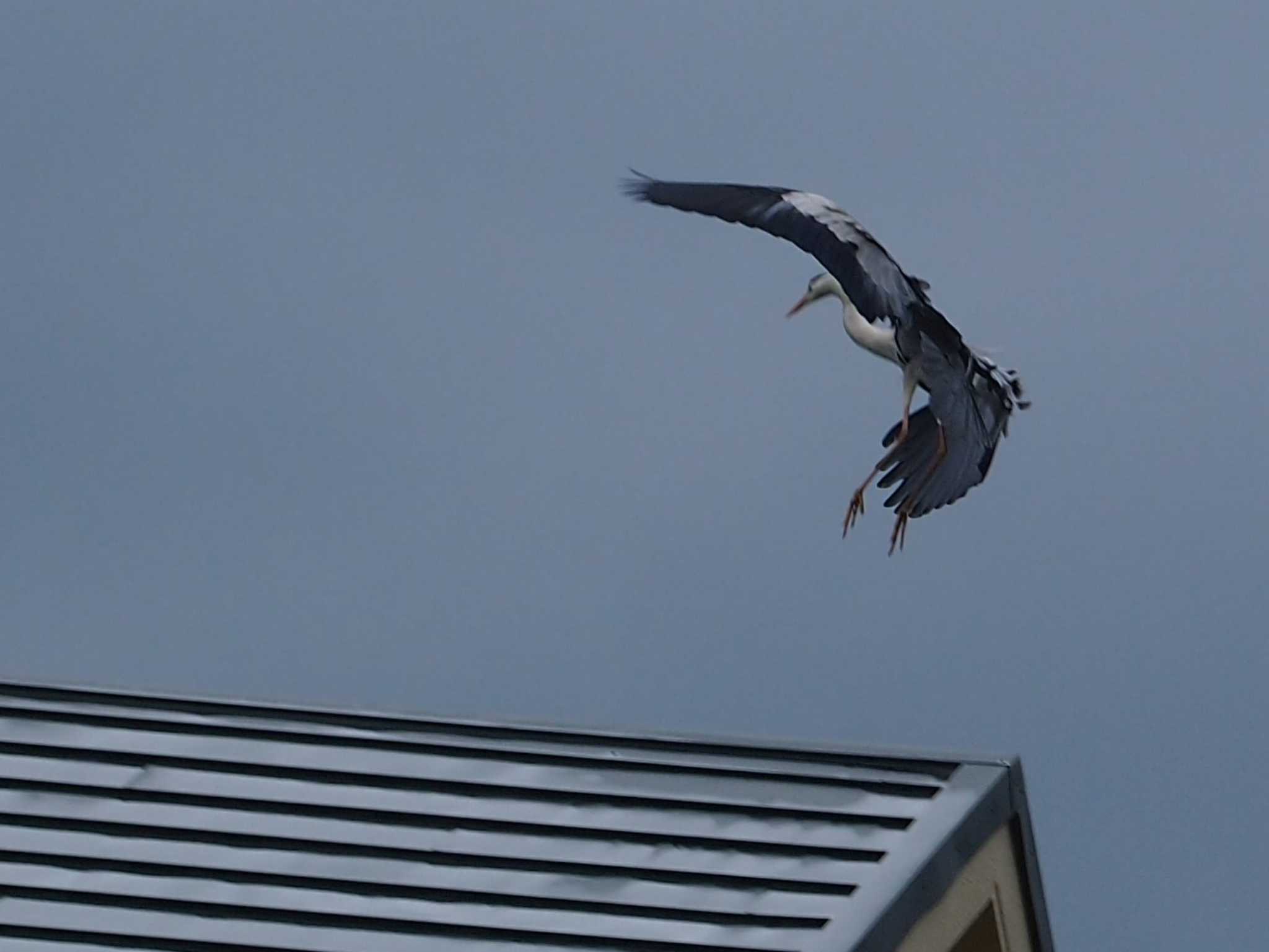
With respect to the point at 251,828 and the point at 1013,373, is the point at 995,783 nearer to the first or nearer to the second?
the point at 251,828

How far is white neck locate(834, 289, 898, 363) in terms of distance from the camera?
42.3ft

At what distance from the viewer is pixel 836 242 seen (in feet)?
37.2

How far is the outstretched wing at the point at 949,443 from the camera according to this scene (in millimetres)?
12820

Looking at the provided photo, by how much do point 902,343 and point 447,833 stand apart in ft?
13.9

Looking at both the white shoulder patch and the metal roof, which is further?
the white shoulder patch

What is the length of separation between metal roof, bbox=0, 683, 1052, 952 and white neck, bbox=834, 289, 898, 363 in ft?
11.4

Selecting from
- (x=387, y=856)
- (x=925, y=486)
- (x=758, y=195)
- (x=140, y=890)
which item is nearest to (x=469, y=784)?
(x=387, y=856)

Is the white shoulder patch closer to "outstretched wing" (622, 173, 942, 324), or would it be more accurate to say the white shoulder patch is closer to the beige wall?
"outstretched wing" (622, 173, 942, 324)

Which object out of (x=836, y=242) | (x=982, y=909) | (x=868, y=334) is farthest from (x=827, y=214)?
(x=982, y=909)

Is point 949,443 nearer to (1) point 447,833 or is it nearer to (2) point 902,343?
(2) point 902,343

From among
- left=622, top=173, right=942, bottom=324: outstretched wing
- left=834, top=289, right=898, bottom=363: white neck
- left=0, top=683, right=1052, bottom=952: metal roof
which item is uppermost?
left=834, top=289, right=898, bottom=363: white neck

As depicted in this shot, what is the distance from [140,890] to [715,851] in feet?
6.01

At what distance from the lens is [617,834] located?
29.6ft

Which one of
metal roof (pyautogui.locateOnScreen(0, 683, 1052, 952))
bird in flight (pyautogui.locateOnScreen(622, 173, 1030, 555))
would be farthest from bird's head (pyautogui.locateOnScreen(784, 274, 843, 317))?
metal roof (pyautogui.locateOnScreen(0, 683, 1052, 952))
